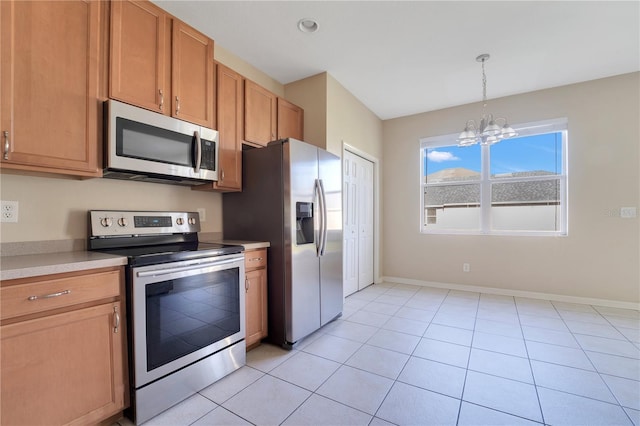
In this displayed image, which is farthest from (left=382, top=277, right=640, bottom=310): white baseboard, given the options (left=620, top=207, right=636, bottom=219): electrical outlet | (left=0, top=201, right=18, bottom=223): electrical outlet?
(left=0, top=201, right=18, bottom=223): electrical outlet

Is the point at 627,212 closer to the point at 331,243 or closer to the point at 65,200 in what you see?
the point at 331,243

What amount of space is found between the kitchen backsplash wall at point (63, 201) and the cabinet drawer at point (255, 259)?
31.1 inches

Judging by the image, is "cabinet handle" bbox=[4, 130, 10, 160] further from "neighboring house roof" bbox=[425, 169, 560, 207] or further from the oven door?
"neighboring house roof" bbox=[425, 169, 560, 207]

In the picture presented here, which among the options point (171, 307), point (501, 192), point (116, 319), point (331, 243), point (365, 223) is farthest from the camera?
point (365, 223)

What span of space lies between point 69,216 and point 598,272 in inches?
211

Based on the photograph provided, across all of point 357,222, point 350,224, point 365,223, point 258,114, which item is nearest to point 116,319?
point 258,114

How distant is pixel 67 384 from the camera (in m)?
1.31

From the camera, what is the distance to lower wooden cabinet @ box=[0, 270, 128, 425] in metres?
1.17

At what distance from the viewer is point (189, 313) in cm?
176

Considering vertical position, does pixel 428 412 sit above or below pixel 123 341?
below

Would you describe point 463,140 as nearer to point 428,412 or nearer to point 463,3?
point 463,3

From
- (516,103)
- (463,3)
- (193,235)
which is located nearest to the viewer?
(463,3)

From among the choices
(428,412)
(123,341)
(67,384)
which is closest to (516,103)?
(428,412)

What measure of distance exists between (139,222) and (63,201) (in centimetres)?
43
